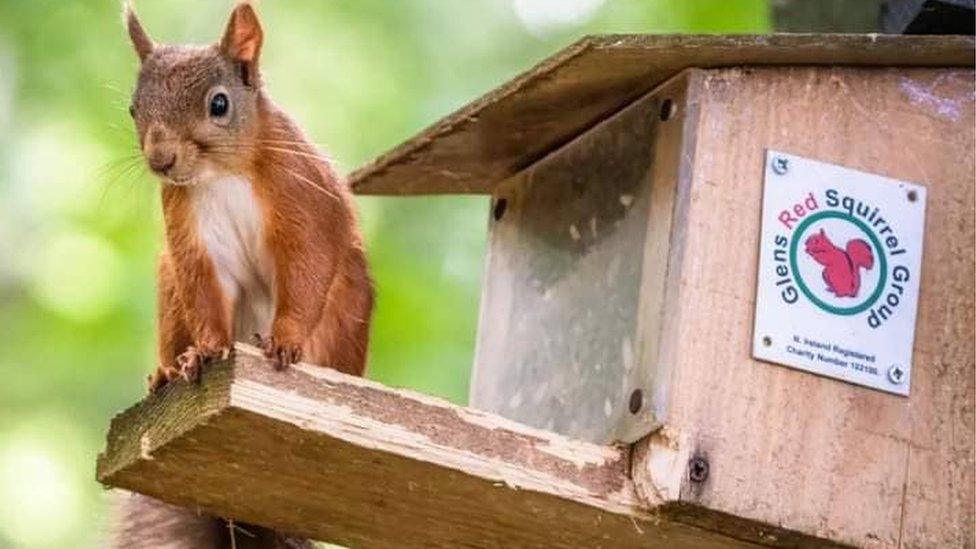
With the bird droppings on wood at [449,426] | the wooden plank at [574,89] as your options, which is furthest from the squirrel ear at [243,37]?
the bird droppings on wood at [449,426]

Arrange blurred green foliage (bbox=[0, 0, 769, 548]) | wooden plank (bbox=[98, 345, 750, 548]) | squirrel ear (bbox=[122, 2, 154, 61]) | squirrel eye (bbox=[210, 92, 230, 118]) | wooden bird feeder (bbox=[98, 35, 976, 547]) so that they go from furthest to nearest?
blurred green foliage (bbox=[0, 0, 769, 548]), squirrel ear (bbox=[122, 2, 154, 61]), squirrel eye (bbox=[210, 92, 230, 118]), wooden bird feeder (bbox=[98, 35, 976, 547]), wooden plank (bbox=[98, 345, 750, 548])

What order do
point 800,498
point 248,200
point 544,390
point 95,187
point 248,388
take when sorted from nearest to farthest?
1. point 248,388
2. point 800,498
3. point 248,200
4. point 544,390
5. point 95,187

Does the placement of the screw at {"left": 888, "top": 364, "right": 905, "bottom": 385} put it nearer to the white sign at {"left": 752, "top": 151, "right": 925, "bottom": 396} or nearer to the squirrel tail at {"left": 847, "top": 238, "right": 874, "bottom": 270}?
the white sign at {"left": 752, "top": 151, "right": 925, "bottom": 396}

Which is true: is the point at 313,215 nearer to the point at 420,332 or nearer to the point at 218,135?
the point at 218,135

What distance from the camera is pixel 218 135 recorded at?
4309mm

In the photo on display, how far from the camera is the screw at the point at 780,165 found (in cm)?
425

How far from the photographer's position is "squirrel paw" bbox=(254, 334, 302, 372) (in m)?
3.79

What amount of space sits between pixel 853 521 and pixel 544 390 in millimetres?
819

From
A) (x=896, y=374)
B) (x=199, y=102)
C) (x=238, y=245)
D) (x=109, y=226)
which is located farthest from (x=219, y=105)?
(x=109, y=226)

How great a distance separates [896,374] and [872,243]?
230mm

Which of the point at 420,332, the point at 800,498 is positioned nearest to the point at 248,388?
the point at 800,498

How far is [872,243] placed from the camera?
427cm

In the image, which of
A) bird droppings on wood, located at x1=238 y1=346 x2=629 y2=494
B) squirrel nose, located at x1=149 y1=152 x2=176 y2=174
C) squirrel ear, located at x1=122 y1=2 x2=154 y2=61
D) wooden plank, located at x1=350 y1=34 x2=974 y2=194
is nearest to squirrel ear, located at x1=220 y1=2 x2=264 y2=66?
squirrel ear, located at x1=122 y1=2 x2=154 y2=61

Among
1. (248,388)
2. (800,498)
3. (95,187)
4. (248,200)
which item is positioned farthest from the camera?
(95,187)
